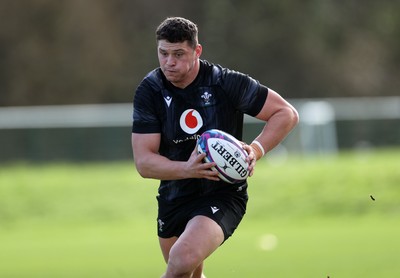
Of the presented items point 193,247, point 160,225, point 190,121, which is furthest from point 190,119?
point 193,247

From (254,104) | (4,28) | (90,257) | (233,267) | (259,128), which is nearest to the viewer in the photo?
(254,104)

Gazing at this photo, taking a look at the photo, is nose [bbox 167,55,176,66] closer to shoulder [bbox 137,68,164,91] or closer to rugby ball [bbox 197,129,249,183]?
shoulder [bbox 137,68,164,91]

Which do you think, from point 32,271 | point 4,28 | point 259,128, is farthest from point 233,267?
point 4,28

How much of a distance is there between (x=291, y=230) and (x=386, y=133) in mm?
11559

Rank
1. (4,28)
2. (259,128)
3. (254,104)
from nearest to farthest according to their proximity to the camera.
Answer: (254,104) → (259,128) → (4,28)

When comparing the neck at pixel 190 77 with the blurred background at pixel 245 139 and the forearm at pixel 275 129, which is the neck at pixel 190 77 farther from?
the blurred background at pixel 245 139

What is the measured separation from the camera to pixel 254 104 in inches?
350

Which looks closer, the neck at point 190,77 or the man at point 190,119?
the man at point 190,119

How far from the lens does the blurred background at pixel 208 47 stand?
44.4 metres

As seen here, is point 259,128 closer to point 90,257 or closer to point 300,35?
point 90,257

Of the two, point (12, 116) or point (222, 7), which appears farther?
point (222, 7)

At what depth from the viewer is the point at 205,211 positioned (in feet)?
28.5

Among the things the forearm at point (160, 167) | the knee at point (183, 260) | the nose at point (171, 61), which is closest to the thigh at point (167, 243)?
the forearm at point (160, 167)

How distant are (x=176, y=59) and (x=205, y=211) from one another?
1248mm
